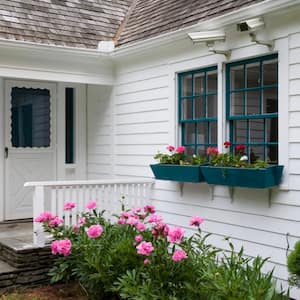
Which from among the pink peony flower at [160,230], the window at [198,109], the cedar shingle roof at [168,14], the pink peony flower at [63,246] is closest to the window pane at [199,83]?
the window at [198,109]

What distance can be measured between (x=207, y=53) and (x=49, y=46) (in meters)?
2.35

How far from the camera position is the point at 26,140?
317 inches

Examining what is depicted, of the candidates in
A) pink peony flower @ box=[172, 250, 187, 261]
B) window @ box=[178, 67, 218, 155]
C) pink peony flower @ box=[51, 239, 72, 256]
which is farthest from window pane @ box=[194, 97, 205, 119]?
pink peony flower @ box=[172, 250, 187, 261]

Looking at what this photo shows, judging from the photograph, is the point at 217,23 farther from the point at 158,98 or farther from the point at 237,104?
the point at 158,98

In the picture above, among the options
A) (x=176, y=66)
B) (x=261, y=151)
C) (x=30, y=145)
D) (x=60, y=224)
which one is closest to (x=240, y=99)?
(x=261, y=151)

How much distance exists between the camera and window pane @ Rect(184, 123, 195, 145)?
6.46 metres

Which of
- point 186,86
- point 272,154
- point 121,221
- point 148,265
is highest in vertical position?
point 186,86

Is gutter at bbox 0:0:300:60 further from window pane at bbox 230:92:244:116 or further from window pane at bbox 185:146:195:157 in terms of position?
window pane at bbox 185:146:195:157

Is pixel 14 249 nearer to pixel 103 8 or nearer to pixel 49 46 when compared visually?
pixel 49 46

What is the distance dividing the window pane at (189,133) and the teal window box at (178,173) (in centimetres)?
54

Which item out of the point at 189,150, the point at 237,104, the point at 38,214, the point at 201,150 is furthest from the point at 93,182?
the point at 237,104

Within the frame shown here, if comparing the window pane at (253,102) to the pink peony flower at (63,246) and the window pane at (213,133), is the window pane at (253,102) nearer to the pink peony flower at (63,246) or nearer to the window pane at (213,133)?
the window pane at (213,133)

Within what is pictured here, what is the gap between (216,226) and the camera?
592cm

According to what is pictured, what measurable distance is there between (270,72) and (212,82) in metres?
0.94
